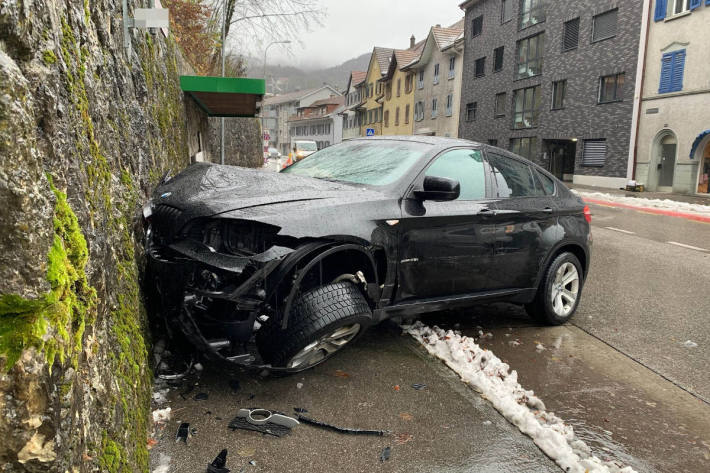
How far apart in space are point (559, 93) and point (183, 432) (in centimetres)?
3318

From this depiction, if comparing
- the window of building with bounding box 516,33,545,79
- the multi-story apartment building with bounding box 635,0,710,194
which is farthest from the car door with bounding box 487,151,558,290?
the window of building with bounding box 516,33,545,79

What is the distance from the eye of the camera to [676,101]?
961 inches

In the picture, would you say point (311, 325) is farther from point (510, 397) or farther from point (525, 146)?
point (525, 146)

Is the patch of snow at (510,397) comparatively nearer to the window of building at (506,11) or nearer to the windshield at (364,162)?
the windshield at (364,162)

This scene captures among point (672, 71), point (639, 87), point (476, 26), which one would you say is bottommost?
point (639, 87)

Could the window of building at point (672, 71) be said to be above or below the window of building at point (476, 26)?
below

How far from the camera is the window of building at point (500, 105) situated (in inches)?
1502

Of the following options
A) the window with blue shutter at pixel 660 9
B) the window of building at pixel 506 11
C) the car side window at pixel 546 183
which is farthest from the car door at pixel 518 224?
the window of building at pixel 506 11

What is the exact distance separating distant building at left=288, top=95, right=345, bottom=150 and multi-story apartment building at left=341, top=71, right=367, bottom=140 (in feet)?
9.28

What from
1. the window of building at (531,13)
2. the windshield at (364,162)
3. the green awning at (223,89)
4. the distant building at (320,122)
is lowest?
the windshield at (364,162)

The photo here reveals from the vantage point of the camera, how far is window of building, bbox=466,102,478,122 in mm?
42003

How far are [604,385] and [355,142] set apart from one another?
3020 millimetres

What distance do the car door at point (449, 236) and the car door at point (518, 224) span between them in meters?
0.12

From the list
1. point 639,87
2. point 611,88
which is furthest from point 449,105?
point 639,87
